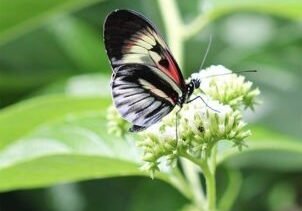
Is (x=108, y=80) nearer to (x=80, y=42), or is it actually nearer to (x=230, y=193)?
(x=80, y=42)

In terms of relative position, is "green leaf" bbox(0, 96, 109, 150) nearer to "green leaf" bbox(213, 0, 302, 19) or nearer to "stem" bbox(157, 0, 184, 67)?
"stem" bbox(157, 0, 184, 67)

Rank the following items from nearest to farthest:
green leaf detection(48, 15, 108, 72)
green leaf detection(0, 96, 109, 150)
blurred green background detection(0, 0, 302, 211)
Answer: green leaf detection(0, 96, 109, 150)
blurred green background detection(0, 0, 302, 211)
green leaf detection(48, 15, 108, 72)

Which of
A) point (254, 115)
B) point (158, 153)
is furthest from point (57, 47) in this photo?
point (158, 153)

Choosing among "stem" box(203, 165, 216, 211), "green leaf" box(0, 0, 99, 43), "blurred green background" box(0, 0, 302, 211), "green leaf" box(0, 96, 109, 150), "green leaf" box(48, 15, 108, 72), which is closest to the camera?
"stem" box(203, 165, 216, 211)

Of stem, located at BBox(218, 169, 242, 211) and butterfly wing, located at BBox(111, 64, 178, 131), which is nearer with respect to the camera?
butterfly wing, located at BBox(111, 64, 178, 131)

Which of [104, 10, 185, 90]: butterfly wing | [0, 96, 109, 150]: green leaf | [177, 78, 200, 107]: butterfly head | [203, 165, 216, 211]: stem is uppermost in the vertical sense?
[104, 10, 185, 90]: butterfly wing

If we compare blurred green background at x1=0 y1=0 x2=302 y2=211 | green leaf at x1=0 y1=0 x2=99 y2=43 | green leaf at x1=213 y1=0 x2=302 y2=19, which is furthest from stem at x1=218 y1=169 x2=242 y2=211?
green leaf at x1=0 y1=0 x2=99 y2=43

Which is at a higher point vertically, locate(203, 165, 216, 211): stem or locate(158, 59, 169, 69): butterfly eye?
locate(158, 59, 169, 69): butterfly eye

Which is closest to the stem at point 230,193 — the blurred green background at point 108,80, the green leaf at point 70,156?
the blurred green background at point 108,80
